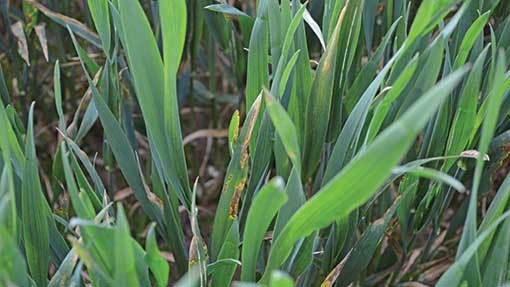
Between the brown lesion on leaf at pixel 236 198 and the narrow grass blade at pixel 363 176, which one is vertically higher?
the narrow grass blade at pixel 363 176

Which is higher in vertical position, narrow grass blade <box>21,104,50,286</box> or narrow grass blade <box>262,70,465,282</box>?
narrow grass blade <box>262,70,465,282</box>

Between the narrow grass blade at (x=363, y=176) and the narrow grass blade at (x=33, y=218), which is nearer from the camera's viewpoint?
the narrow grass blade at (x=363, y=176)

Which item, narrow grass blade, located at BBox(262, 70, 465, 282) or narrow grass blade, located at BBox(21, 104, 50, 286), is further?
narrow grass blade, located at BBox(21, 104, 50, 286)

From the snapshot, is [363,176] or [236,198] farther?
[236,198]

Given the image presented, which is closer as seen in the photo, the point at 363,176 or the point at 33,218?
the point at 363,176

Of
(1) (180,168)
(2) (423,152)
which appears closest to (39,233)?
(1) (180,168)

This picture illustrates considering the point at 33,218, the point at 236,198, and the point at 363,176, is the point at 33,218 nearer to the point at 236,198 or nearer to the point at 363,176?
the point at 236,198

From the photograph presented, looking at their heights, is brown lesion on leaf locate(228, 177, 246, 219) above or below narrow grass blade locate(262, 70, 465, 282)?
below

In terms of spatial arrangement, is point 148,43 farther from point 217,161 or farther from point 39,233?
point 217,161

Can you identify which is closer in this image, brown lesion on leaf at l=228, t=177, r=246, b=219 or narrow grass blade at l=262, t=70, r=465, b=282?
narrow grass blade at l=262, t=70, r=465, b=282

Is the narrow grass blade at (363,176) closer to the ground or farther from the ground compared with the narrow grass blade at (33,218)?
farther from the ground

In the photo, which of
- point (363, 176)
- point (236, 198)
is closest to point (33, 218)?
point (236, 198)
